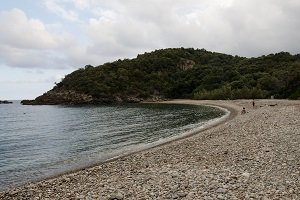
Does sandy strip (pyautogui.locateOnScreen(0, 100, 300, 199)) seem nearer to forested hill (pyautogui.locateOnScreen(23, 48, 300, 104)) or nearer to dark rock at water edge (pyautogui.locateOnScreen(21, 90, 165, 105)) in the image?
forested hill (pyautogui.locateOnScreen(23, 48, 300, 104))

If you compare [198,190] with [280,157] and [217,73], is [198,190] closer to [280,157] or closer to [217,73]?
[280,157]

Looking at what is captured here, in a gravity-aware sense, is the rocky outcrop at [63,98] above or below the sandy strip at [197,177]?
above

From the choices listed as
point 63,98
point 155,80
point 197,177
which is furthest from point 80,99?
point 197,177

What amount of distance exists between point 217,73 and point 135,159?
5794 inches

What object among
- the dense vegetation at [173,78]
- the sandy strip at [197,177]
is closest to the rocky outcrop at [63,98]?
the dense vegetation at [173,78]

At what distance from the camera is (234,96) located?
127750 millimetres

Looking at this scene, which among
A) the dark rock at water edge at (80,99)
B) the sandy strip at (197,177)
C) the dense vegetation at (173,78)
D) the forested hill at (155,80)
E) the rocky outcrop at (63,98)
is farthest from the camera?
the rocky outcrop at (63,98)

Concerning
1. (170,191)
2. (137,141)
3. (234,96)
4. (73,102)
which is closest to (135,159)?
(170,191)

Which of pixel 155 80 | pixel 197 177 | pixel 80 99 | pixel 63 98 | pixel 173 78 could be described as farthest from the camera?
pixel 173 78

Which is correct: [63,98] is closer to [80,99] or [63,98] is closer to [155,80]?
[80,99]

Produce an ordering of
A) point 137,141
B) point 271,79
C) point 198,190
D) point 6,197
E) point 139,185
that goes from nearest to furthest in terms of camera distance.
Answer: point 198,190 → point 139,185 → point 6,197 → point 137,141 → point 271,79

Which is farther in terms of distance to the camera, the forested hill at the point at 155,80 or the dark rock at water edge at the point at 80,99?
the dark rock at water edge at the point at 80,99

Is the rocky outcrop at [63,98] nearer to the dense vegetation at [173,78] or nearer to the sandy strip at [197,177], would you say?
the dense vegetation at [173,78]

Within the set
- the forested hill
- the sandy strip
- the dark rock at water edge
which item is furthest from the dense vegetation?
the sandy strip
